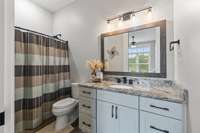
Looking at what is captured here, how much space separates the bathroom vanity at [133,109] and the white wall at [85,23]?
104 centimetres

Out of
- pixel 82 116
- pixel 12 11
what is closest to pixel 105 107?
pixel 82 116

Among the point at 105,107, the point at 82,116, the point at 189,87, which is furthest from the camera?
the point at 82,116

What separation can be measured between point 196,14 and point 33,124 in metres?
2.85

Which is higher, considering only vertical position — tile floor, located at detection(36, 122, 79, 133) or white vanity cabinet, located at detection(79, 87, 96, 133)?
white vanity cabinet, located at detection(79, 87, 96, 133)

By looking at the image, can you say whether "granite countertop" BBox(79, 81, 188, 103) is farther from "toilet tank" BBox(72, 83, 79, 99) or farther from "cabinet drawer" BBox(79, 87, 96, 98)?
"toilet tank" BBox(72, 83, 79, 99)

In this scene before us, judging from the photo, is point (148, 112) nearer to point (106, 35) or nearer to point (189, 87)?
point (189, 87)

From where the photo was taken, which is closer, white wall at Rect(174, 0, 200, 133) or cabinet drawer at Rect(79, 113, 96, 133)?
white wall at Rect(174, 0, 200, 133)

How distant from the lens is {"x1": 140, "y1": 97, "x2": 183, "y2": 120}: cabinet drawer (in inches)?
57.0

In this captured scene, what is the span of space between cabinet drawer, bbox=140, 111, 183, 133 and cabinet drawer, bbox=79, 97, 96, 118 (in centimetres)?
83

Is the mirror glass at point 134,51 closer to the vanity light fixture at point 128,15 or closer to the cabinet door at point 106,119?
the vanity light fixture at point 128,15

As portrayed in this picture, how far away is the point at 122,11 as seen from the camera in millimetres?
2734

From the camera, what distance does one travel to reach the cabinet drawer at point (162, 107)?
4.75 feet

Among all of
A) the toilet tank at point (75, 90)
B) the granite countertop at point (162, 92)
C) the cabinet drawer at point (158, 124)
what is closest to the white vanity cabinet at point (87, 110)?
the granite countertop at point (162, 92)

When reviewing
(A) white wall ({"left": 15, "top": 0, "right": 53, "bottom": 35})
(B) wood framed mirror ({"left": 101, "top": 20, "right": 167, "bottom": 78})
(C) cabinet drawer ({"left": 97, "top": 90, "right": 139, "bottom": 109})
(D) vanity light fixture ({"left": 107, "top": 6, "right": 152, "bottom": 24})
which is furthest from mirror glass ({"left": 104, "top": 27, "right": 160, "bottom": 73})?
(A) white wall ({"left": 15, "top": 0, "right": 53, "bottom": 35})
